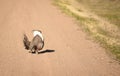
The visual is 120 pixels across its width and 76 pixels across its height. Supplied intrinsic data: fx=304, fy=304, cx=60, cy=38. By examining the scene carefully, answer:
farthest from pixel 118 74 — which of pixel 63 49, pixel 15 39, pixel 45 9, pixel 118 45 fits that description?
pixel 45 9

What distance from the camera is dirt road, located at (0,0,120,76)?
37.5 feet

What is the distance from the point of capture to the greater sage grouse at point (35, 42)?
1225cm

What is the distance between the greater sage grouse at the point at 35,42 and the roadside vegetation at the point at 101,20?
3.76 meters

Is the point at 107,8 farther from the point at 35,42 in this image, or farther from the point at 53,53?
the point at 35,42

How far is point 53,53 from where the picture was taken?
13438mm

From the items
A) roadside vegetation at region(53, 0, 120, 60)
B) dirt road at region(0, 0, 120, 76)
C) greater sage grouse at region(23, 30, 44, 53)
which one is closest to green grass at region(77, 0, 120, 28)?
roadside vegetation at region(53, 0, 120, 60)

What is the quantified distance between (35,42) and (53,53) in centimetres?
141

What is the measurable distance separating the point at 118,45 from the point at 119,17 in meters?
12.4

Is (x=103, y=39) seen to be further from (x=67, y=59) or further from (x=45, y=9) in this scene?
(x=45, y=9)

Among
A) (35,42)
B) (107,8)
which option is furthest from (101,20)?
(35,42)

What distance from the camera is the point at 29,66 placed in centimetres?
1155

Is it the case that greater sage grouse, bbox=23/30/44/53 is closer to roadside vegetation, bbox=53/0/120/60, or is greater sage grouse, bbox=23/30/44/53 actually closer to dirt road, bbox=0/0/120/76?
dirt road, bbox=0/0/120/76

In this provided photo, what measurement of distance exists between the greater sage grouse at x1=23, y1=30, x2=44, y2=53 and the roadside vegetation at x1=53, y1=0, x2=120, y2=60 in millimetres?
3756

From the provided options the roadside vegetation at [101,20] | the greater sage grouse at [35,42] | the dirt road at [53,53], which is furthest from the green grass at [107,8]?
the greater sage grouse at [35,42]
